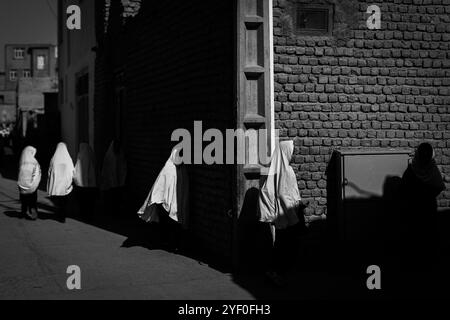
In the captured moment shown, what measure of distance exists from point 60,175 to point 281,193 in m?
6.16

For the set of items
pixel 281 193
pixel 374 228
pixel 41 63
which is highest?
pixel 41 63

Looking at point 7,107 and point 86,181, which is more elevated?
point 7,107

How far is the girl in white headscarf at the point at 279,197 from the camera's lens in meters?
6.24

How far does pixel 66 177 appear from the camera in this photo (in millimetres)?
11086

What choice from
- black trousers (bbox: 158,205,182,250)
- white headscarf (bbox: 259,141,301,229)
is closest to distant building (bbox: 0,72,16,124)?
black trousers (bbox: 158,205,182,250)

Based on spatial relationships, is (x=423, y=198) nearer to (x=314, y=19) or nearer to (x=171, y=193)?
(x=314, y=19)

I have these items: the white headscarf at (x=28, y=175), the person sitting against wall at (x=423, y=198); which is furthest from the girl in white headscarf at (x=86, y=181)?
the person sitting against wall at (x=423, y=198)

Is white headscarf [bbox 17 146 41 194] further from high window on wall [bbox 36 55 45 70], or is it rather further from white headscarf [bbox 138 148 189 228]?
high window on wall [bbox 36 55 45 70]

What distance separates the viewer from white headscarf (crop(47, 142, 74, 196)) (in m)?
11.0

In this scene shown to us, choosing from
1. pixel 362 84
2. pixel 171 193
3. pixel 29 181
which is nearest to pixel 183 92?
pixel 171 193

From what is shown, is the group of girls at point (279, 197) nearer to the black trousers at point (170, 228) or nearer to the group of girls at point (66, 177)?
the black trousers at point (170, 228)

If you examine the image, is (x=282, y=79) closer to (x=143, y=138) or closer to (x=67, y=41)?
(x=143, y=138)
